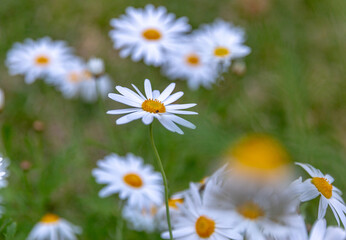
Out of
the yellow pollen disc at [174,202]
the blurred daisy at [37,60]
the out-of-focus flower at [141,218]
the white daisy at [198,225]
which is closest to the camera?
the white daisy at [198,225]

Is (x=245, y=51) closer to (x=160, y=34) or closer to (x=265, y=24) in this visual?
(x=160, y=34)

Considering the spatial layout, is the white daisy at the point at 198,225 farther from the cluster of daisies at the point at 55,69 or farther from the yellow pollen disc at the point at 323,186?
the cluster of daisies at the point at 55,69

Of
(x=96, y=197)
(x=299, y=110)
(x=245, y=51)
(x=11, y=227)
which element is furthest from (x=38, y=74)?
(x=11, y=227)

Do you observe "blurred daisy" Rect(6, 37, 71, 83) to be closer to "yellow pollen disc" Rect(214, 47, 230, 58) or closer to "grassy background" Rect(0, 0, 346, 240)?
"grassy background" Rect(0, 0, 346, 240)

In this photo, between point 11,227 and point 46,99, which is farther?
point 46,99

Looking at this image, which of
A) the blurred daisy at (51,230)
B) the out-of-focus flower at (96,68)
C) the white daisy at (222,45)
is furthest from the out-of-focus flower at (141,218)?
the white daisy at (222,45)

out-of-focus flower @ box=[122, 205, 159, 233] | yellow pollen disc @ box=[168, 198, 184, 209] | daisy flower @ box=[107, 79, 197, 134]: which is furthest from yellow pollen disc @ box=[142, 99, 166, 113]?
out-of-focus flower @ box=[122, 205, 159, 233]

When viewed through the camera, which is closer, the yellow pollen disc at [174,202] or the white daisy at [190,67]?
the yellow pollen disc at [174,202]
